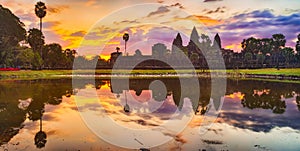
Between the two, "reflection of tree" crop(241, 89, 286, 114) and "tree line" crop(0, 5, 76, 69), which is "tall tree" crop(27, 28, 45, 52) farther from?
"reflection of tree" crop(241, 89, 286, 114)

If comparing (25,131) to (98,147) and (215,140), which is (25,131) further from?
(215,140)

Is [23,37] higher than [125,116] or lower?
higher

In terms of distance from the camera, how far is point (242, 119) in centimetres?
1927

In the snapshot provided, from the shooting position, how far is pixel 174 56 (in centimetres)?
12206

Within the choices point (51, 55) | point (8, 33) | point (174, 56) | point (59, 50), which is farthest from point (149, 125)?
point (174, 56)

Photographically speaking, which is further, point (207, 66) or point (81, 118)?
point (207, 66)

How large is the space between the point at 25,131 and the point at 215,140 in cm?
946

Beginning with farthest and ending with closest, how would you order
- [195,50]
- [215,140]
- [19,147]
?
[195,50] → [215,140] → [19,147]

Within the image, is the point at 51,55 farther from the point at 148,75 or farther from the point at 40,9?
the point at 148,75

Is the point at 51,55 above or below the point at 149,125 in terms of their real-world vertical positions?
above

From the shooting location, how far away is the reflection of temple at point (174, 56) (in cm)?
11462

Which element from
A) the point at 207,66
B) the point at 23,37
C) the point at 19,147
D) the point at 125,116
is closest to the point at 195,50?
the point at 207,66

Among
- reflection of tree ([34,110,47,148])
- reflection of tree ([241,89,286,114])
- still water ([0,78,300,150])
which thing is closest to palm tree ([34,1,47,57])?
still water ([0,78,300,150])

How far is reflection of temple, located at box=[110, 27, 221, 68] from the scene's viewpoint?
115 m
